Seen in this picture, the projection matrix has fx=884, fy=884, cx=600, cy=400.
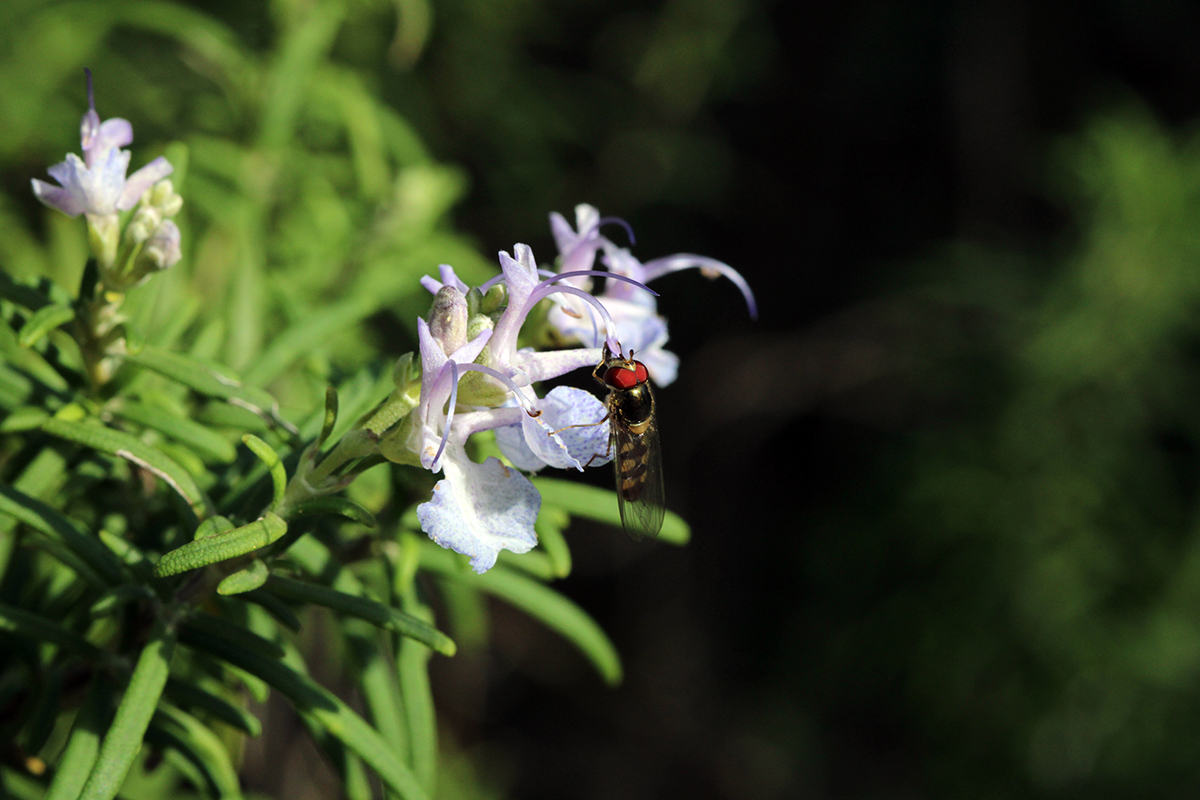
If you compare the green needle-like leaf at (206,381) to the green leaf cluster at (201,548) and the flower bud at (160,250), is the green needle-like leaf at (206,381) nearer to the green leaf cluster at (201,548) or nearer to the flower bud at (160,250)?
the green leaf cluster at (201,548)

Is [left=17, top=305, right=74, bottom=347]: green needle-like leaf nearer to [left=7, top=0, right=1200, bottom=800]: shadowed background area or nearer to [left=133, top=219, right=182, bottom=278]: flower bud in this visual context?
[left=133, top=219, right=182, bottom=278]: flower bud

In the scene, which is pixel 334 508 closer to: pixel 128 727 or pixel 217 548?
pixel 217 548

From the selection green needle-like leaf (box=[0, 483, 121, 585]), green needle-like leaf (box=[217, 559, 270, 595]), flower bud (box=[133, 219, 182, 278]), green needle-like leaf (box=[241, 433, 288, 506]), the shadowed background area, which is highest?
the shadowed background area

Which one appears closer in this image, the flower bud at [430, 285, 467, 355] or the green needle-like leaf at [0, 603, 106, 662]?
the flower bud at [430, 285, 467, 355]

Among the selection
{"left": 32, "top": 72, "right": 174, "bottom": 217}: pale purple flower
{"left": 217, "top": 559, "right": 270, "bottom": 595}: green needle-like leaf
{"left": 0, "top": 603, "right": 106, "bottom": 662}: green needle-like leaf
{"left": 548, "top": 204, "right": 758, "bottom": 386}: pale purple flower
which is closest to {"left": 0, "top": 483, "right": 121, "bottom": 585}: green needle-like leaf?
{"left": 0, "top": 603, "right": 106, "bottom": 662}: green needle-like leaf

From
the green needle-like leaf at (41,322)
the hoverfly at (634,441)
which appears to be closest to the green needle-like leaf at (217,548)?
the green needle-like leaf at (41,322)

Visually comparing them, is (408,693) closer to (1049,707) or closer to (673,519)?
(673,519)
